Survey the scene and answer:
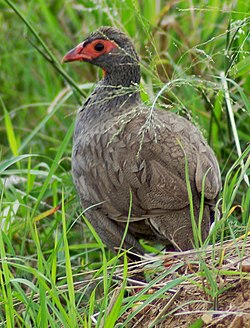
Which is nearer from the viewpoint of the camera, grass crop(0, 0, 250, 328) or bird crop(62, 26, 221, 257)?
grass crop(0, 0, 250, 328)

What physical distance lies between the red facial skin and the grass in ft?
0.60

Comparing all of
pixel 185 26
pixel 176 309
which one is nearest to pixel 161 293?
pixel 176 309

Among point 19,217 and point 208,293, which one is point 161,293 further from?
point 19,217

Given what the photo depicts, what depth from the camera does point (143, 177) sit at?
3750mm

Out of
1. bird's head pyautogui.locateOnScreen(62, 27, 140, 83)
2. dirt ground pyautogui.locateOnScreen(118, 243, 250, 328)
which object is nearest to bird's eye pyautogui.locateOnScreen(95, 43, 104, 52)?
bird's head pyautogui.locateOnScreen(62, 27, 140, 83)

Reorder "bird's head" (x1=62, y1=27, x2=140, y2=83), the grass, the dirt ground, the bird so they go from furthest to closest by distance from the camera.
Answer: "bird's head" (x1=62, y1=27, x2=140, y2=83), the bird, the grass, the dirt ground

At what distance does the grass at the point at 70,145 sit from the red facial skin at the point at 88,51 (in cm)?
18

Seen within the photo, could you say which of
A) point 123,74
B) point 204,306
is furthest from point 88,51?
point 204,306

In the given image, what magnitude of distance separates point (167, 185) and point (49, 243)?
2.79ft

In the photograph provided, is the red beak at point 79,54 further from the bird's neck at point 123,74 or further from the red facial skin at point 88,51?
the bird's neck at point 123,74

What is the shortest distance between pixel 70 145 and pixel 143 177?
4.41ft

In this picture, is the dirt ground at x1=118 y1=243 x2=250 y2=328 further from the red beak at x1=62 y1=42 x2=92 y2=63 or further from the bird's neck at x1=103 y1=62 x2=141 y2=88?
the red beak at x1=62 y1=42 x2=92 y2=63

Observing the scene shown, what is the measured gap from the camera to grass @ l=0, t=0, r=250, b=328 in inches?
122

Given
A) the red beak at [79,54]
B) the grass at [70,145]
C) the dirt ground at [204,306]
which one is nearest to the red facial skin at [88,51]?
the red beak at [79,54]
